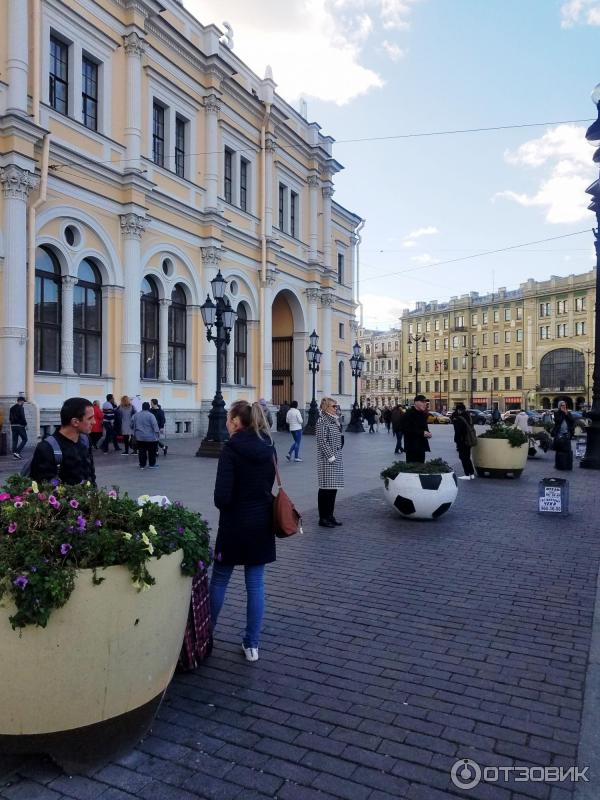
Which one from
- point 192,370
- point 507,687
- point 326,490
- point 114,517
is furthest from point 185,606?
point 192,370

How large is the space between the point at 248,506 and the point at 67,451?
Result: 161 centimetres

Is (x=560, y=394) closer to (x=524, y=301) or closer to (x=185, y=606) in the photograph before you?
(x=524, y=301)

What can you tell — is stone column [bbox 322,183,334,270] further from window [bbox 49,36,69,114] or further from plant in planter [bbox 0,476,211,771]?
plant in planter [bbox 0,476,211,771]

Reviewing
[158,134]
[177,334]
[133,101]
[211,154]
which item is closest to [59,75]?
[133,101]

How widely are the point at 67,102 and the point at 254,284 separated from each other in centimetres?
1266

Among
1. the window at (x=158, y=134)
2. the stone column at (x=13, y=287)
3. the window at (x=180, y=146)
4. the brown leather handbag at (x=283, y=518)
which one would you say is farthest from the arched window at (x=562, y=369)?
the brown leather handbag at (x=283, y=518)

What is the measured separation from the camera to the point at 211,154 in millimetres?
27250

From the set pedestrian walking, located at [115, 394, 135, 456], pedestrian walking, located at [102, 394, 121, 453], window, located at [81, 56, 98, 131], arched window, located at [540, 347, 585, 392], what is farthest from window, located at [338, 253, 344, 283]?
arched window, located at [540, 347, 585, 392]

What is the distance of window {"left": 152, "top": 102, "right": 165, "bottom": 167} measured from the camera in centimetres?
2512

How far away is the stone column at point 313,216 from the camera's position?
36812 millimetres

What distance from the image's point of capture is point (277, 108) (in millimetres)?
32688

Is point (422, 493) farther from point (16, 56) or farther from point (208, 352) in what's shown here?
point (208, 352)

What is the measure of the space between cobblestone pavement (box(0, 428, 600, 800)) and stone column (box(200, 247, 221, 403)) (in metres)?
20.2

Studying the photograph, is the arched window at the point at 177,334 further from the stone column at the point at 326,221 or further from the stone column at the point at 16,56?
the stone column at the point at 326,221
